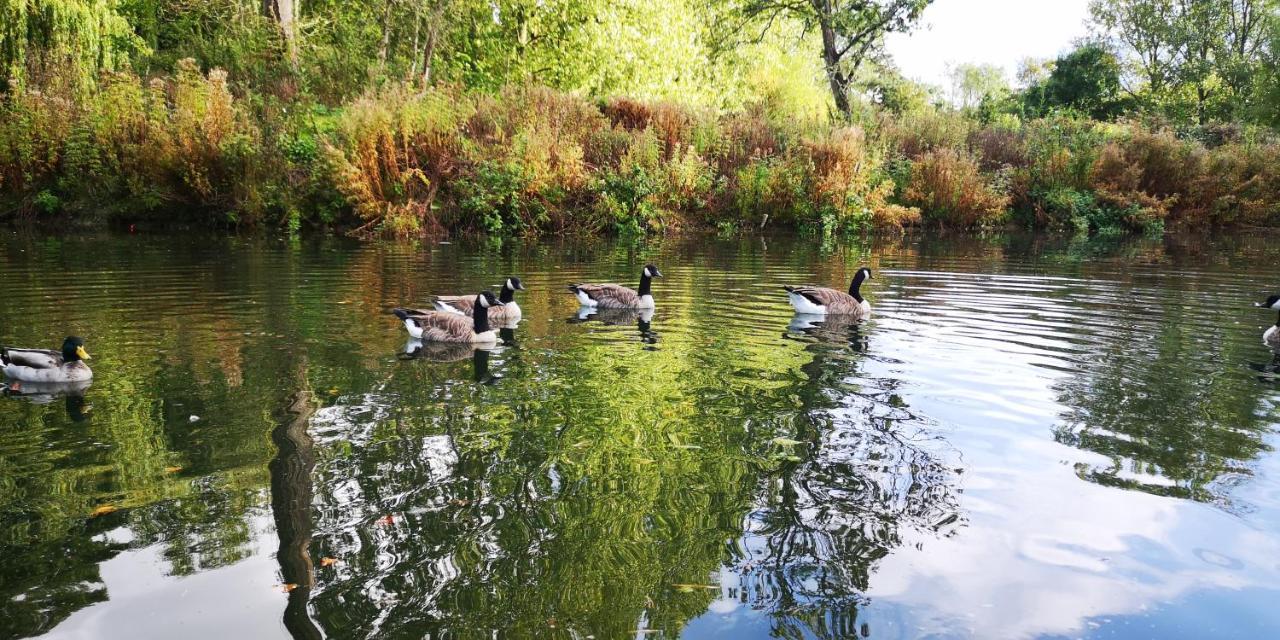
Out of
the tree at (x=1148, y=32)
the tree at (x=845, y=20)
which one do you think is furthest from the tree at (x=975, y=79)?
the tree at (x=845, y=20)

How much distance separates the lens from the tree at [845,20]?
1358 inches

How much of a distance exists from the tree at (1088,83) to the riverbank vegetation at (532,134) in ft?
24.8

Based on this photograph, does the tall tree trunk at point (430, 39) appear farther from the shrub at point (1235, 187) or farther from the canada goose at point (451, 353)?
the shrub at point (1235, 187)

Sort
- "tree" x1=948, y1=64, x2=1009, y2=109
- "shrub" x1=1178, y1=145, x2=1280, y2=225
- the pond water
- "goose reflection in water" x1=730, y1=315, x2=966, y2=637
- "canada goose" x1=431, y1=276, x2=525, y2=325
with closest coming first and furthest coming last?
the pond water < "goose reflection in water" x1=730, y1=315, x2=966, y2=637 < "canada goose" x1=431, y1=276, x2=525, y2=325 < "shrub" x1=1178, y1=145, x2=1280, y2=225 < "tree" x1=948, y1=64, x2=1009, y2=109

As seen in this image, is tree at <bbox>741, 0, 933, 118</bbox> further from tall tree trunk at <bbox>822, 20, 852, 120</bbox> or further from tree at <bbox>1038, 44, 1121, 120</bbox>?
tree at <bbox>1038, 44, 1121, 120</bbox>

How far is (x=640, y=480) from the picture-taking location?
227 inches

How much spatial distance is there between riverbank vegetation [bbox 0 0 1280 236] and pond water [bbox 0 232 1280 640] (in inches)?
574

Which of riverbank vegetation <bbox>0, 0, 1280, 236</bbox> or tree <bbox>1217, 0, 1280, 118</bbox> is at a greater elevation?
tree <bbox>1217, 0, 1280, 118</bbox>

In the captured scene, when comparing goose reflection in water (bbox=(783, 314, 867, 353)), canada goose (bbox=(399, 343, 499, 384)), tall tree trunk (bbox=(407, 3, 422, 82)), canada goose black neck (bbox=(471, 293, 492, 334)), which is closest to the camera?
canada goose (bbox=(399, 343, 499, 384))

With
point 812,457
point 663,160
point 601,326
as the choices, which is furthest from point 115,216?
point 812,457

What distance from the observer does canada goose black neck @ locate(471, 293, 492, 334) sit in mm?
10156

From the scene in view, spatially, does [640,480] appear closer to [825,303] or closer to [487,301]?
[487,301]

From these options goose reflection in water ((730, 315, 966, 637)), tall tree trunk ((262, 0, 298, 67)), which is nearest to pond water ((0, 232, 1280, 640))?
goose reflection in water ((730, 315, 966, 637))

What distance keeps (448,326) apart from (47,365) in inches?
153
